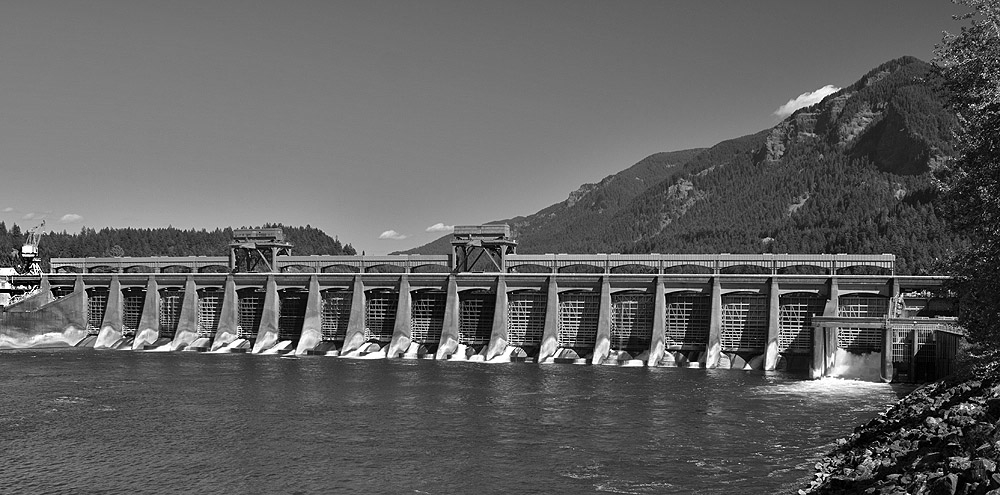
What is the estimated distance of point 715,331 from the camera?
7181 centimetres

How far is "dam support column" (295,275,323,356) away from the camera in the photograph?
274 feet

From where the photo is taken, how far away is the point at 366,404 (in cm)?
5422

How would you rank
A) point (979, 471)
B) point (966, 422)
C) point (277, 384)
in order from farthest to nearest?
point (277, 384)
point (966, 422)
point (979, 471)

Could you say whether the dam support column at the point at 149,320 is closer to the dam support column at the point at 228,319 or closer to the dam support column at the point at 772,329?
the dam support column at the point at 228,319

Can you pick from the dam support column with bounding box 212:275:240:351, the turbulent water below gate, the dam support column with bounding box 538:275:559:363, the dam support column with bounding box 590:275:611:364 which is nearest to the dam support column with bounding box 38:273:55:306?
the dam support column with bounding box 212:275:240:351

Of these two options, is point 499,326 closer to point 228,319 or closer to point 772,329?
point 772,329

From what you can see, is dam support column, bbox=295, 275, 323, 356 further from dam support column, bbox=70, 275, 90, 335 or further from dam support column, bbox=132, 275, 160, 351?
dam support column, bbox=70, 275, 90, 335

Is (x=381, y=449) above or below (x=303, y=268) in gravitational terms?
below

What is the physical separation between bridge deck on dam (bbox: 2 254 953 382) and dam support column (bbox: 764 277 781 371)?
0.12 metres

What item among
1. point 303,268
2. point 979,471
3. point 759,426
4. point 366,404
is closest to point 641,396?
point 759,426

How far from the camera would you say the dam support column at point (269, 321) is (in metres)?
84.3

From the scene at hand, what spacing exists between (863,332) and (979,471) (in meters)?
44.7

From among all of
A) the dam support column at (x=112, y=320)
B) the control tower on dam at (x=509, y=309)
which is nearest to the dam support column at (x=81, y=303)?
the control tower on dam at (x=509, y=309)

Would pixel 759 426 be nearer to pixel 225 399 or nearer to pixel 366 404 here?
pixel 366 404
